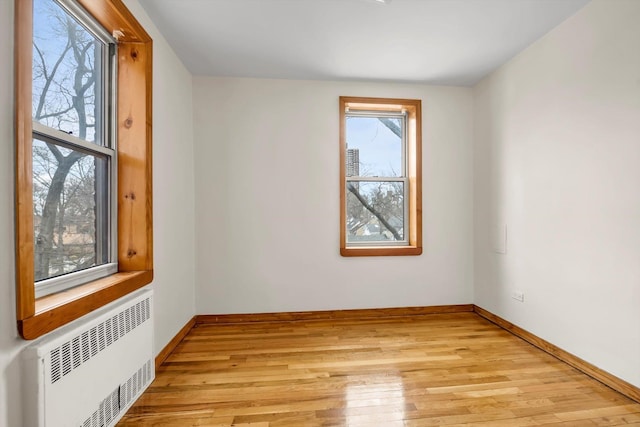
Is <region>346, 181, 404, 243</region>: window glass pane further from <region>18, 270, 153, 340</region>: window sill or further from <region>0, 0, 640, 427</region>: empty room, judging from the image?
<region>18, 270, 153, 340</region>: window sill

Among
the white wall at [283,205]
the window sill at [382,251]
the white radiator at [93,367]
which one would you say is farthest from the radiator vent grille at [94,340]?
the window sill at [382,251]

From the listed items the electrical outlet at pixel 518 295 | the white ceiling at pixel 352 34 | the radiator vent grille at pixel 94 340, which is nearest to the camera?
the radiator vent grille at pixel 94 340

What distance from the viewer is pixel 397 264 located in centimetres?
334

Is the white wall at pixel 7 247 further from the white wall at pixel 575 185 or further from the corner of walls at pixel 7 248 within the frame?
the white wall at pixel 575 185

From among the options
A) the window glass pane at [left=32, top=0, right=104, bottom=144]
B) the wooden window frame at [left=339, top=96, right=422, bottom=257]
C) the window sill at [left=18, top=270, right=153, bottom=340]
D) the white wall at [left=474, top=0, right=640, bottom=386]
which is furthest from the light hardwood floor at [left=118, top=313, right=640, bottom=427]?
the window glass pane at [left=32, top=0, right=104, bottom=144]

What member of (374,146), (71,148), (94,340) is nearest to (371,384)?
(94,340)

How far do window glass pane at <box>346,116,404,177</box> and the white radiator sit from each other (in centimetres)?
246

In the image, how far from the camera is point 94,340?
1.44 metres

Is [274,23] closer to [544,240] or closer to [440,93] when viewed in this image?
[440,93]

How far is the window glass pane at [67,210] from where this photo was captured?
4.63ft

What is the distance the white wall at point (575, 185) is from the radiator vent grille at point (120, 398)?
3034 millimetres

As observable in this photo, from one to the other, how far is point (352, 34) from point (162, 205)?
2.04 m

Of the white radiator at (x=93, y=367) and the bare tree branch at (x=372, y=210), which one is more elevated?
the bare tree branch at (x=372, y=210)

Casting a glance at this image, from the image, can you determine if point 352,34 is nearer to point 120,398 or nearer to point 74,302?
point 74,302
